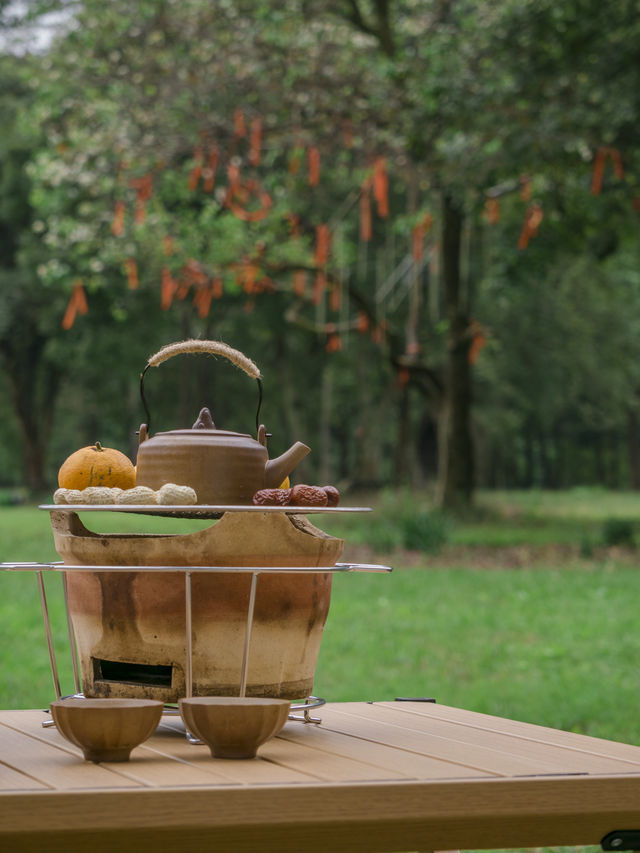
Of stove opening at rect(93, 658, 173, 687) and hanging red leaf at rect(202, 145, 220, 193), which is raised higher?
hanging red leaf at rect(202, 145, 220, 193)

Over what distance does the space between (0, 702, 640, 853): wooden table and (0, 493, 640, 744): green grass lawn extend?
3728mm

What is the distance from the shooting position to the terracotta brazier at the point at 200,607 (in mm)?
2729

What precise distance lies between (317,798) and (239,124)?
14.8 meters

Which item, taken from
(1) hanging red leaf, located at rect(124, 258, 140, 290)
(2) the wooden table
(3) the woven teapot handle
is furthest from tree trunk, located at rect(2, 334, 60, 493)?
(2) the wooden table

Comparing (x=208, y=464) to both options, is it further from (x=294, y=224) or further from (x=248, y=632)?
(x=294, y=224)

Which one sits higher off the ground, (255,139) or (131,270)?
(255,139)

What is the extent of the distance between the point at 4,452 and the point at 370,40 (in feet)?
114

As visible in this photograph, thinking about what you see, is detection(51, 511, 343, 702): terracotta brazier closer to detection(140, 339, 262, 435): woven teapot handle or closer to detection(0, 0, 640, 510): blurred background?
detection(140, 339, 262, 435): woven teapot handle

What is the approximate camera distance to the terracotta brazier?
2.73 meters

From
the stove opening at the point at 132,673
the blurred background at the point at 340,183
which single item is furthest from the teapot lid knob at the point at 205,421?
the blurred background at the point at 340,183

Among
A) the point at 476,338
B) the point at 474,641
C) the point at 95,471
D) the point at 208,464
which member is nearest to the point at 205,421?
the point at 208,464

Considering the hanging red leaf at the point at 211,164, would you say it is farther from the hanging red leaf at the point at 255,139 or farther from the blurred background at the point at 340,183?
the hanging red leaf at the point at 255,139

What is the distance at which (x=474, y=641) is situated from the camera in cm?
904

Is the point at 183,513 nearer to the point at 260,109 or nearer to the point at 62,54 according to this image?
the point at 260,109
